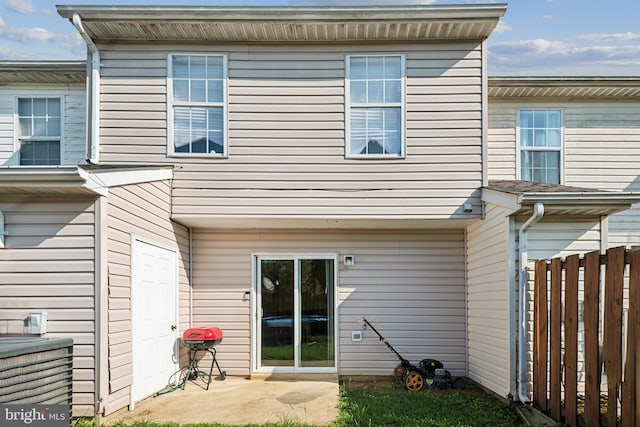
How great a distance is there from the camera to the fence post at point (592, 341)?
486 cm

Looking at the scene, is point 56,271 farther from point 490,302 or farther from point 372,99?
point 490,302

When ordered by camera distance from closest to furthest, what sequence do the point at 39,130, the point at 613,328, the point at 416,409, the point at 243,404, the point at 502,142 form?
the point at 613,328 < the point at 416,409 < the point at 243,404 < the point at 39,130 < the point at 502,142

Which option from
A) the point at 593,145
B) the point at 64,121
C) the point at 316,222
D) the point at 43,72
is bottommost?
the point at 316,222

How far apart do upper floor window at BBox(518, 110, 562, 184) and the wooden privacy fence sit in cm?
337

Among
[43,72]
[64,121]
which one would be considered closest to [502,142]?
[64,121]

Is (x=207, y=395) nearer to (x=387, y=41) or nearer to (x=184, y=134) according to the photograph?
(x=184, y=134)

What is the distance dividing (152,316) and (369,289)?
3472mm

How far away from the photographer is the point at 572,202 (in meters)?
6.41

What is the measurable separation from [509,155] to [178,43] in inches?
221

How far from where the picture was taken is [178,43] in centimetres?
796

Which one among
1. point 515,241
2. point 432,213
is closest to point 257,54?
point 432,213

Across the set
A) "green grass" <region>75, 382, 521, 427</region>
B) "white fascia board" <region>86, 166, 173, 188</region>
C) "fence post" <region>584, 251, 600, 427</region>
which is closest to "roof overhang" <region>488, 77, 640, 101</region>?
"fence post" <region>584, 251, 600, 427</region>

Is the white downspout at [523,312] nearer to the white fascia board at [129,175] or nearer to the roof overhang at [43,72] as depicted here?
the white fascia board at [129,175]

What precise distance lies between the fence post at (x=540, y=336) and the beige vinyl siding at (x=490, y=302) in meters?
0.35
